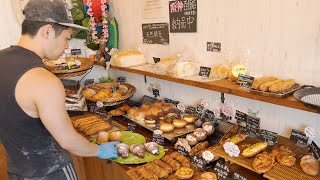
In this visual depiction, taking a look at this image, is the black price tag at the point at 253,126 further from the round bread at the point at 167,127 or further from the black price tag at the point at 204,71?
the round bread at the point at 167,127

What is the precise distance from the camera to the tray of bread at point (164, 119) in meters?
2.33

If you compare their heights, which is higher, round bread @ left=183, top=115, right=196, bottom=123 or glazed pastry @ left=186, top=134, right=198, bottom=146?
round bread @ left=183, top=115, right=196, bottom=123

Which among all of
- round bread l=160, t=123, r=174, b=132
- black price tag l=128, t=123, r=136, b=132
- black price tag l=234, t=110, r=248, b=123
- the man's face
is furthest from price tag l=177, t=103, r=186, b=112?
the man's face

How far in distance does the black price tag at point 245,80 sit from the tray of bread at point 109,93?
1547 millimetres

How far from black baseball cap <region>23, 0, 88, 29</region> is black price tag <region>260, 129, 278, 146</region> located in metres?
1.46

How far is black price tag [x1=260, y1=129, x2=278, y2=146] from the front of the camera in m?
1.89

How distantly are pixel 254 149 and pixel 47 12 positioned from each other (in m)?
1.46

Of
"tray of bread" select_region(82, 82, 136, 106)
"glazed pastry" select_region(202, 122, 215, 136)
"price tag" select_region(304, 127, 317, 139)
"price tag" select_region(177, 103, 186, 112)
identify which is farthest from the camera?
"tray of bread" select_region(82, 82, 136, 106)

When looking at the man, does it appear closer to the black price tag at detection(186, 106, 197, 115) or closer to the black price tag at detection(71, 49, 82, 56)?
the black price tag at detection(186, 106, 197, 115)

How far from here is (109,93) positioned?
3.23 m

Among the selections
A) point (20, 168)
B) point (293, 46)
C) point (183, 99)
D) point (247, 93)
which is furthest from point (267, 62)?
point (20, 168)

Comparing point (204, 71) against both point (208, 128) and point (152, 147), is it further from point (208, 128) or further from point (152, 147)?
point (152, 147)

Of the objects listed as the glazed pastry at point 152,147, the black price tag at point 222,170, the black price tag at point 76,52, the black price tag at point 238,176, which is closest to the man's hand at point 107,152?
the glazed pastry at point 152,147

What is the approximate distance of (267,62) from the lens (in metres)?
1.90
